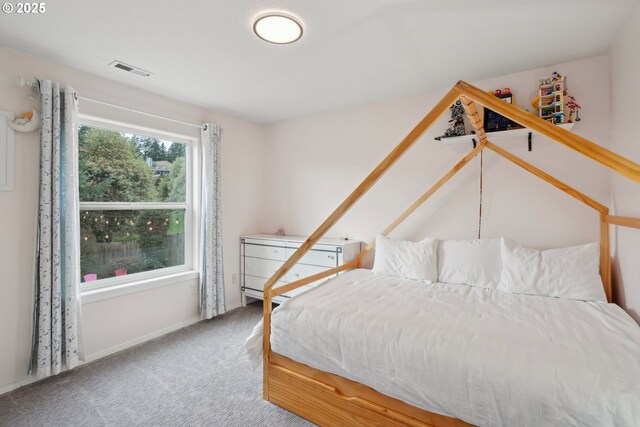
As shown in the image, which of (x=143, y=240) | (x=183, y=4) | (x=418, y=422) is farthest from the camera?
(x=143, y=240)

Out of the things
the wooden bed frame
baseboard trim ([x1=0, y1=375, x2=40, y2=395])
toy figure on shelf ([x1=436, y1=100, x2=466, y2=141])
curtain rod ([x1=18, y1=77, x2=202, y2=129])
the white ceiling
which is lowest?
baseboard trim ([x1=0, y1=375, x2=40, y2=395])

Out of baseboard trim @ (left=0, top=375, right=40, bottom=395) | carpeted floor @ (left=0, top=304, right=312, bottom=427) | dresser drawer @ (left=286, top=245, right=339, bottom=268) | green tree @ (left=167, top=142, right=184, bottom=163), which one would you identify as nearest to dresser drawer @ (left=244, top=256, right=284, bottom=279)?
dresser drawer @ (left=286, top=245, right=339, bottom=268)

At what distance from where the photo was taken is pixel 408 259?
8.77 feet

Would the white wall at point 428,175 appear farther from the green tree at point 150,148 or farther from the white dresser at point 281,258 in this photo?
the green tree at point 150,148

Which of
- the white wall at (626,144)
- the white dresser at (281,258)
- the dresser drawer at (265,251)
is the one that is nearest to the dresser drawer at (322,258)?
the white dresser at (281,258)

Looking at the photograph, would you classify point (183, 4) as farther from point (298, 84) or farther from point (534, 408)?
point (534, 408)

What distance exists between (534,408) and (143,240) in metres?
3.31

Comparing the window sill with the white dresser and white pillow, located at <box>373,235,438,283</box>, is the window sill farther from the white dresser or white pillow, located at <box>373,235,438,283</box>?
white pillow, located at <box>373,235,438,283</box>

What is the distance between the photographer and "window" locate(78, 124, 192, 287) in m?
2.65

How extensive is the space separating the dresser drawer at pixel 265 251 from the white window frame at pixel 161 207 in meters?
0.61

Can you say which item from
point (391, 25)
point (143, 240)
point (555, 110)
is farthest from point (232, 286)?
point (555, 110)

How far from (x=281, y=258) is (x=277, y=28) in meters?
2.29

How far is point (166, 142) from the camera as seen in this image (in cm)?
325

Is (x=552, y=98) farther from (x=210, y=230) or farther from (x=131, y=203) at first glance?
(x=131, y=203)
